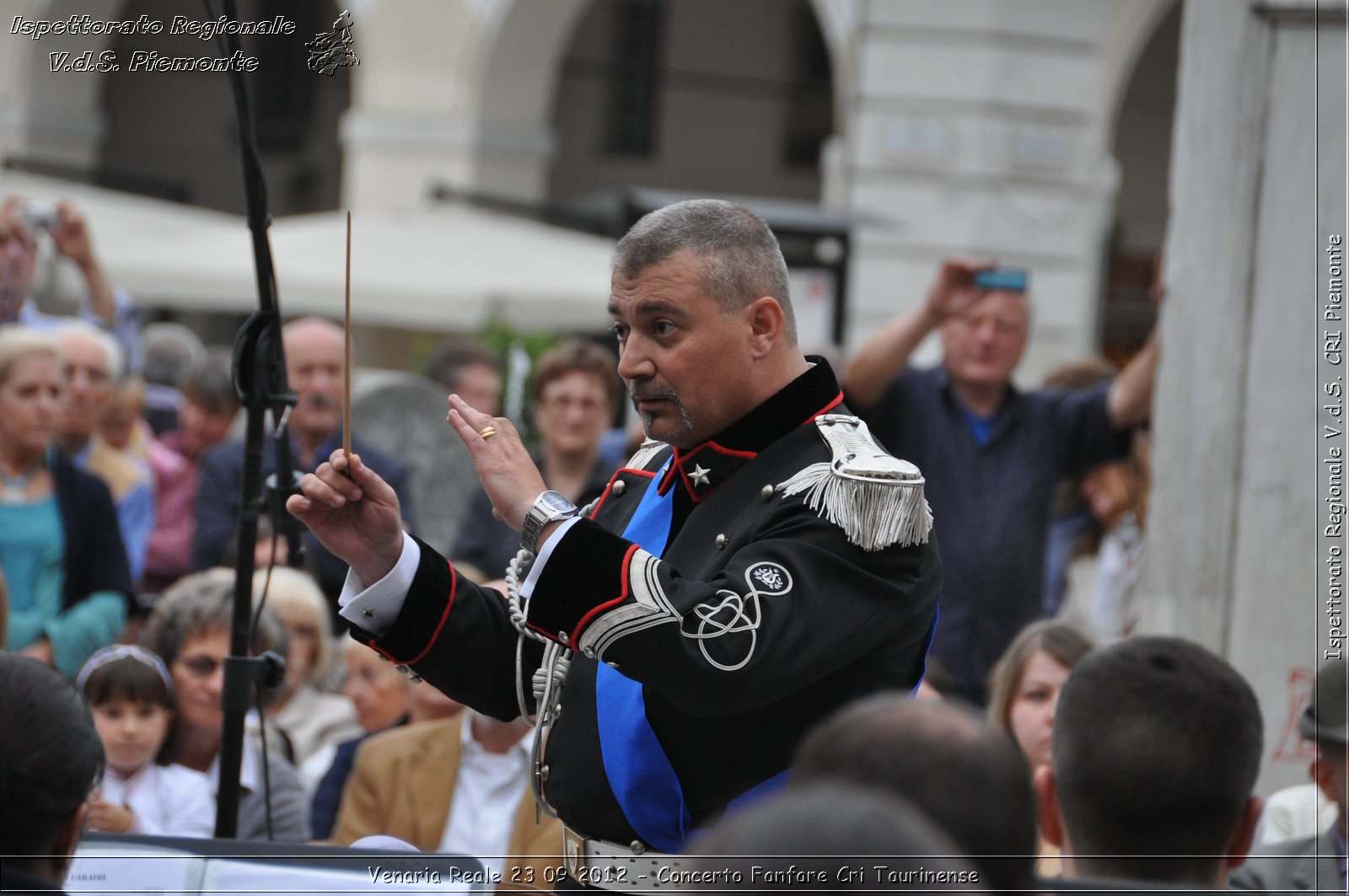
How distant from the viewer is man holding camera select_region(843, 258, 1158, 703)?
4570 mm

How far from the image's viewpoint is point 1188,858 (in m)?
2.25

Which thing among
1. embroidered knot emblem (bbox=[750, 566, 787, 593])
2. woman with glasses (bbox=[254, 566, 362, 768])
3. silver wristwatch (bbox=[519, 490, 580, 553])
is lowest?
woman with glasses (bbox=[254, 566, 362, 768])

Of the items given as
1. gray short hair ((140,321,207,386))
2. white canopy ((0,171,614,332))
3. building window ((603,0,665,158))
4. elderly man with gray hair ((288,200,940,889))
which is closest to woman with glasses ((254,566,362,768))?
elderly man with gray hair ((288,200,940,889))

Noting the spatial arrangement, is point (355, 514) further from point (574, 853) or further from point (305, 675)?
point (305, 675)

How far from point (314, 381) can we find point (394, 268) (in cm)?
452

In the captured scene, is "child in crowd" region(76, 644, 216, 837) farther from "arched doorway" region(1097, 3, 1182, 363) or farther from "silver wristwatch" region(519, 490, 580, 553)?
"arched doorway" region(1097, 3, 1182, 363)

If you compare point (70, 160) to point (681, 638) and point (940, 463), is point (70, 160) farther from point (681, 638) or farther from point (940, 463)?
point (681, 638)

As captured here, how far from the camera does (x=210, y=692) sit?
396 cm

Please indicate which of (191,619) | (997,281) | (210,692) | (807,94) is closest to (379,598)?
(210,692)

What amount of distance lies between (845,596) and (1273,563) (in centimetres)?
216

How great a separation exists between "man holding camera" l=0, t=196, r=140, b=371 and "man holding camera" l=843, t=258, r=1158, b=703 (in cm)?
249

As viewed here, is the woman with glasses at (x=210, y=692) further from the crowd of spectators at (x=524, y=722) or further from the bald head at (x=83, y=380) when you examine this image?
the bald head at (x=83, y=380)

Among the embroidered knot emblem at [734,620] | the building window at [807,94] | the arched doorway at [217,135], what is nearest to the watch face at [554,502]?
the embroidered knot emblem at [734,620]

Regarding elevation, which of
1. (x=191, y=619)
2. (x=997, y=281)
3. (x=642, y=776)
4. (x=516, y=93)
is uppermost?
(x=516, y=93)
